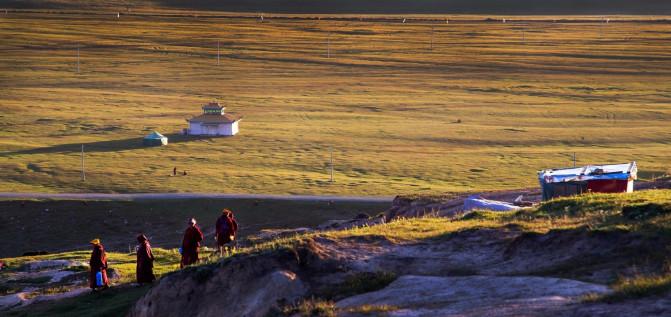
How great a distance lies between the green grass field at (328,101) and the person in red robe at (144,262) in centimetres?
2407

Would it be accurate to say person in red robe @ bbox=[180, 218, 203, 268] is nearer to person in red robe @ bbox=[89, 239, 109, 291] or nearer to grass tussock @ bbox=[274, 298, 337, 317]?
person in red robe @ bbox=[89, 239, 109, 291]

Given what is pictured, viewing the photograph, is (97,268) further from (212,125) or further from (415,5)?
(415,5)

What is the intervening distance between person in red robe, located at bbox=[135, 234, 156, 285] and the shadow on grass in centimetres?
3668

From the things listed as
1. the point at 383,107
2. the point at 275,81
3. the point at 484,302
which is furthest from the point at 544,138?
the point at 484,302

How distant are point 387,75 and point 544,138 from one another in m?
37.2

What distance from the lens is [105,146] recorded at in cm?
5612

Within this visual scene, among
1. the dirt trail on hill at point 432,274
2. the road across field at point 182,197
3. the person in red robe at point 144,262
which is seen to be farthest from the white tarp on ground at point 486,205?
the road across field at point 182,197

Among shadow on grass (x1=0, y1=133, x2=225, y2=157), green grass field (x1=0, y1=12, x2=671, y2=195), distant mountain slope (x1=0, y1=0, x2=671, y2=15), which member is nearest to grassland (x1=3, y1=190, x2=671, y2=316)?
green grass field (x1=0, y1=12, x2=671, y2=195)

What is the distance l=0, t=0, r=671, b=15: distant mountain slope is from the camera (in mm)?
170250

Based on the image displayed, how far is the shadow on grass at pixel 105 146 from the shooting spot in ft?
178

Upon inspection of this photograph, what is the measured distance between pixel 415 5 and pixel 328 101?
10298cm

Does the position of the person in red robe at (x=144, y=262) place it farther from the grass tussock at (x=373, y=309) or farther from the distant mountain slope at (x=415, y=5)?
the distant mountain slope at (x=415, y=5)

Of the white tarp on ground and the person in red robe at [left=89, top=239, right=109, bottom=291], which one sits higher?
the white tarp on ground

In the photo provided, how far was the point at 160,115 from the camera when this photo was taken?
228 ft
